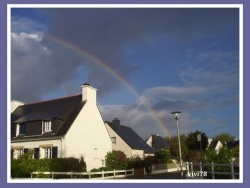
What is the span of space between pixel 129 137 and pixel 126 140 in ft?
6.65

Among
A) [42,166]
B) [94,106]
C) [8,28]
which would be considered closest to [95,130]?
[94,106]

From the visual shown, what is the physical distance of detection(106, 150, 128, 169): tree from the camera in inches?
1045

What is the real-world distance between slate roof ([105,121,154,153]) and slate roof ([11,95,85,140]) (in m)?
9.41

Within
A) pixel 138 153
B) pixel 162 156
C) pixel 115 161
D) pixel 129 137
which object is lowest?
pixel 162 156

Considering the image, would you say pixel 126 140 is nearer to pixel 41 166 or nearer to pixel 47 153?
pixel 47 153

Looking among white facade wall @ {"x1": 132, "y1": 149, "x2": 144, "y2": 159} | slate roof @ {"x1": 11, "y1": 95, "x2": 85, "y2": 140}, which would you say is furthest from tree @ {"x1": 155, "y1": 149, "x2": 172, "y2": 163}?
slate roof @ {"x1": 11, "y1": 95, "x2": 85, "y2": 140}

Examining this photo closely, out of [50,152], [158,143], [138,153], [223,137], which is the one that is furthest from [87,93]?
[223,137]

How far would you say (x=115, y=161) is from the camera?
88.4 ft

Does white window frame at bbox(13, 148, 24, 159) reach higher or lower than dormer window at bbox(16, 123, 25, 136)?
lower

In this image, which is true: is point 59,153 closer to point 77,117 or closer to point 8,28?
point 77,117

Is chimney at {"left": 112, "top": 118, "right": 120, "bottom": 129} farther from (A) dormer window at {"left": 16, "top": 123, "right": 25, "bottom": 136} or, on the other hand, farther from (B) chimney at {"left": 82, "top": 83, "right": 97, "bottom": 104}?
(A) dormer window at {"left": 16, "top": 123, "right": 25, "bottom": 136}

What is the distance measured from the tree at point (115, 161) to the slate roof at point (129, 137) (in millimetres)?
6882

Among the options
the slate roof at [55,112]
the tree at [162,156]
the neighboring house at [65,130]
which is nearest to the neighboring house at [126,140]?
the tree at [162,156]

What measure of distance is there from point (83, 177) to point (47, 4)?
36.9 feet
